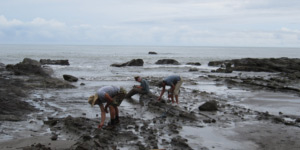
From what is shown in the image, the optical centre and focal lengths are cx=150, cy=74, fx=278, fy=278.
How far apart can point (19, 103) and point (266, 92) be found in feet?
48.4

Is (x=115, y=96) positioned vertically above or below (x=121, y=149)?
above

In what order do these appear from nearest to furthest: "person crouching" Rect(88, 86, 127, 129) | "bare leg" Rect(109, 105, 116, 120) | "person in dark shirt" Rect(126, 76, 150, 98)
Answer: "person crouching" Rect(88, 86, 127, 129) → "bare leg" Rect(109, 105, 116, 120) → "person in dark shirt" Rect(126, 76, 150, 98)

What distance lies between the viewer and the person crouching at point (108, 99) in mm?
8539

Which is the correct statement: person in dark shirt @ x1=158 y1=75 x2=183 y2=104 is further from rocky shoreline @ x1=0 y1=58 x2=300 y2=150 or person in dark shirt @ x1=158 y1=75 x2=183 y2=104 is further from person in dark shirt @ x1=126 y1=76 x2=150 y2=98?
person in dark shirt @ x1=126 y1=76 x2=150 y2=98

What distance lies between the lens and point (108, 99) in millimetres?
8484

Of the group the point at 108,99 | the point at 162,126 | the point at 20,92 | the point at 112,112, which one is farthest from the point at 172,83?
the point at 20,92

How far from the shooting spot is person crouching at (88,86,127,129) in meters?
8.54

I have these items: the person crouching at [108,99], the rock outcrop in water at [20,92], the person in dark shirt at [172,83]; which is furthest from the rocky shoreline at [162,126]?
the person in dark shirt at [172,83]

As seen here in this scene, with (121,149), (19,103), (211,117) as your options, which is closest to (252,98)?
(211,117)

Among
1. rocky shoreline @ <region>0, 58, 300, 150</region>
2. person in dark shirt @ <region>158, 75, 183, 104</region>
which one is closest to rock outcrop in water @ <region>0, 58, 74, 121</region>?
rocky shoreline @ <region>0, 58, 300, 150</region>

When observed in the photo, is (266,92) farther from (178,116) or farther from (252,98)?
(178,116)

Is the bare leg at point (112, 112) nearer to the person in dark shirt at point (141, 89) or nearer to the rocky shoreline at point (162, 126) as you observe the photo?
the rocky shoreline at point (162, 126)

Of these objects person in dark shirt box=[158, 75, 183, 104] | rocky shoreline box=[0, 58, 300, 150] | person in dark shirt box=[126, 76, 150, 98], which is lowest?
rocky shoreline box=[0, 58, 300, 150]

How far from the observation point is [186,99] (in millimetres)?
14914
